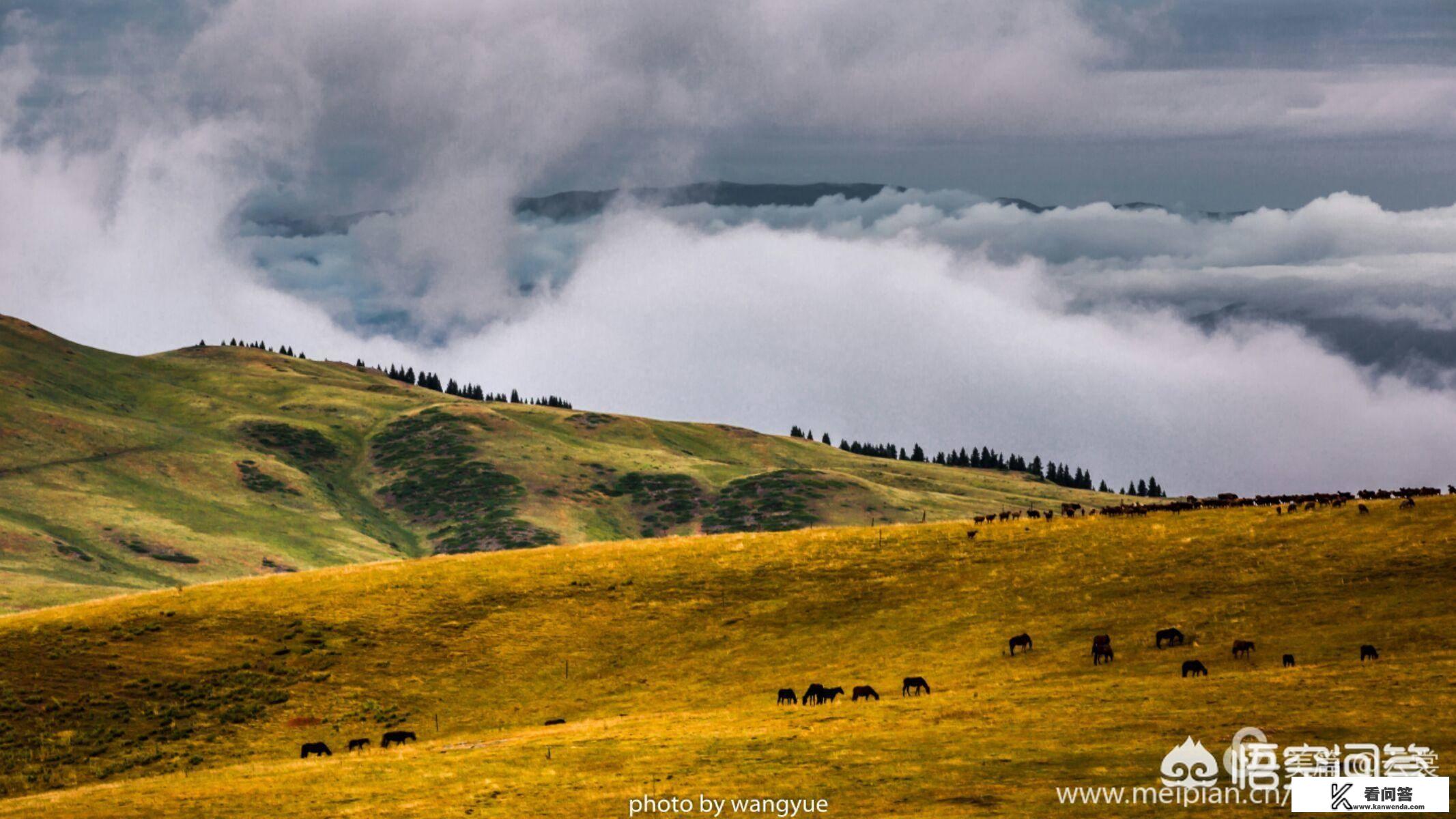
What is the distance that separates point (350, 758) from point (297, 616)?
82.8 ft

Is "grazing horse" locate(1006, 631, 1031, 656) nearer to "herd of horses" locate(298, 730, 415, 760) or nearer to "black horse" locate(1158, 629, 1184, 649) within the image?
"black horse" locate(1158, 629, 1184, 649)

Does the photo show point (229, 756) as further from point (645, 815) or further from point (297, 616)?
point (645, 815)

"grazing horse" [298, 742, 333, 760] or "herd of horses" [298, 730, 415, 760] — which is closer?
"grazing horse" [298, 742, 333, 760]

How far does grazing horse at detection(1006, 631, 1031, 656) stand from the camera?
60594 mm

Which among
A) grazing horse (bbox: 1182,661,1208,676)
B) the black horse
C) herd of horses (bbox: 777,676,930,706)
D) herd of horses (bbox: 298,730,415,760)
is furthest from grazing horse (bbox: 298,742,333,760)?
the black horse

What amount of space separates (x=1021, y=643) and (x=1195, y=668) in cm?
974

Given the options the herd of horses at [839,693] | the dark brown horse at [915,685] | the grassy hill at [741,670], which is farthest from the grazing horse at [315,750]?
the dark brown horse at [915,685]

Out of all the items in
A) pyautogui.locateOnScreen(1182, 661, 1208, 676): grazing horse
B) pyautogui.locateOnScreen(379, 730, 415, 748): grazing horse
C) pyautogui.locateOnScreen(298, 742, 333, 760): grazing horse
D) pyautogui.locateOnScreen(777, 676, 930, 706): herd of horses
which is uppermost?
pyautogui.locateOnScreen(1182, 661, 1208, 676): grazing horse

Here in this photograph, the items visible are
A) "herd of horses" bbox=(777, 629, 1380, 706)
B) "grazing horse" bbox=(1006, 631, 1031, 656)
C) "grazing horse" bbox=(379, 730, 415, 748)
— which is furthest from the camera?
"grazing horse" bbox=(1006, 631, 1031, 656)

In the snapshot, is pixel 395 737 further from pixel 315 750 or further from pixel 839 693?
pixel 839 693

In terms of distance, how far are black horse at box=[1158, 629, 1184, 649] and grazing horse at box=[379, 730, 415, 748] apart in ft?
108

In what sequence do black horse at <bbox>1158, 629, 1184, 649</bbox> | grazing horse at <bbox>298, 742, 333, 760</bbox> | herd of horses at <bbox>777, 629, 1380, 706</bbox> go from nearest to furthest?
herd of horses at <bbox>777, 629, 1380, 706</bbox>, grazing horse at <bbox>298, 742, 333, 760</bbox>, black horse at <bbox>1158, 629, 1184, 649</bbox>

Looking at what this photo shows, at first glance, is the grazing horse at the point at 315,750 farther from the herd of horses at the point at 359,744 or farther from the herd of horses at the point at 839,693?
the herd of horses at the point at 839,693

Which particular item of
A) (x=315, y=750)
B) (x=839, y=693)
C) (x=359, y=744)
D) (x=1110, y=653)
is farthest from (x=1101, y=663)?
(x=315, y=750)
